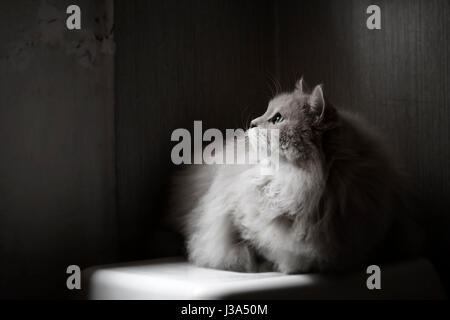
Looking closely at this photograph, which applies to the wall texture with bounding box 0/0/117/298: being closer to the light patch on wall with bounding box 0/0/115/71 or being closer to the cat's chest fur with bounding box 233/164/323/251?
the light patch on wall with bounding box 0/0/115/71

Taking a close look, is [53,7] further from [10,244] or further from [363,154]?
[363,154]

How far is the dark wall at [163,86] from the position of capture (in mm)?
2158

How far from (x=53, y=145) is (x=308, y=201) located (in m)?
0.94

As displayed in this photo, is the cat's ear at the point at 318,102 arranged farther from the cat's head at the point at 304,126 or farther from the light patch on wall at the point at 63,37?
the light patch on wall at the point at 63,37

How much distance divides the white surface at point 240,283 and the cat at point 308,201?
61 millimetres

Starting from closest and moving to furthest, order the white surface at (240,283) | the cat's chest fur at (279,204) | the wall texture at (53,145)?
the white surface at (240,283) < the cat's chest fur at (279,204) < the wall texture at (53,145)

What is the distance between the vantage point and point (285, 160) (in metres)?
1.63

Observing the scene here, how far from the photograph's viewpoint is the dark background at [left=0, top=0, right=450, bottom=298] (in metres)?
1.92

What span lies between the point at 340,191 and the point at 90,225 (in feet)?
3.15

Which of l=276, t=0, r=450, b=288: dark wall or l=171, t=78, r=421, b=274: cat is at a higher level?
l=276, t=0, r=450, b=288: dark wall

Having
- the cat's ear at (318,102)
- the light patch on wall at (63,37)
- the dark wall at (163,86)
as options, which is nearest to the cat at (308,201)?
the cat's ear at (318,102)

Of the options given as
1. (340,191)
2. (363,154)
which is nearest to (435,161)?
(363,154)

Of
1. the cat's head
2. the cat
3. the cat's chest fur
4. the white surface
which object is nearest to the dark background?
the white surface
